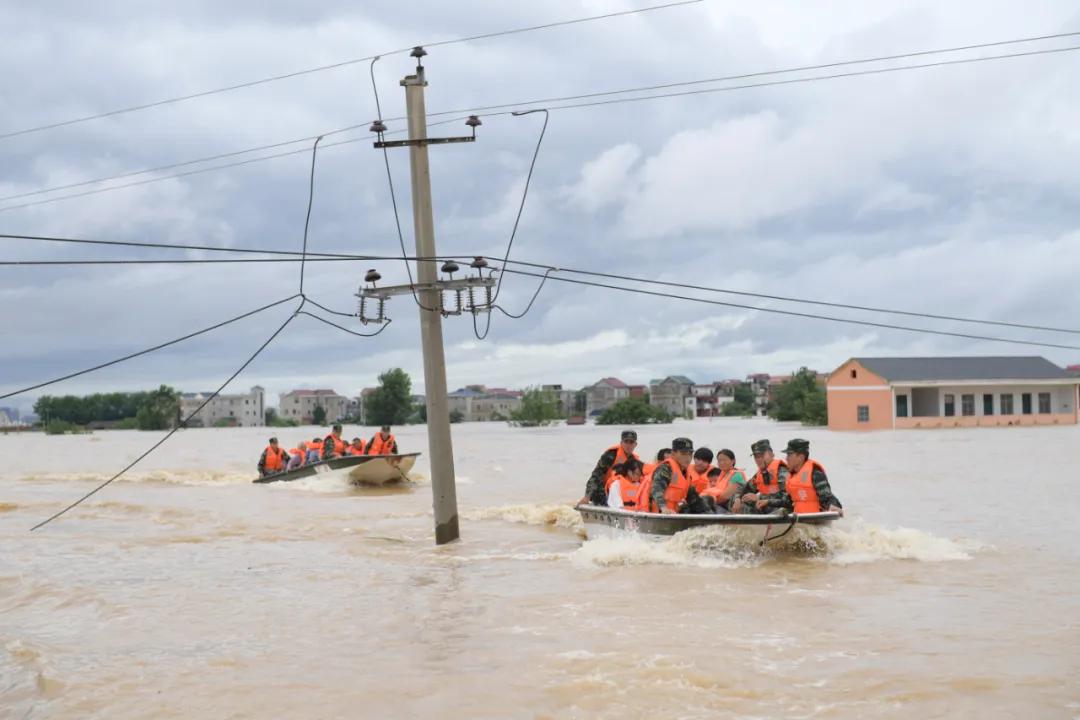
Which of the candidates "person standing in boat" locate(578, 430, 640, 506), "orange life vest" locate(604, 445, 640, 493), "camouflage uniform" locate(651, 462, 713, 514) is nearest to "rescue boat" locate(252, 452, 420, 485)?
"person standing in boat" locate(578, 430, 640, 506)

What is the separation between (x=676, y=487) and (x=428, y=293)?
4465 millimetres

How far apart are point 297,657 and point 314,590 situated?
3486 mm

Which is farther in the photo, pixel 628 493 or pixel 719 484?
pixel 719 484

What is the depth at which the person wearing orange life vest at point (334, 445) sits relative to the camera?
27531 mm

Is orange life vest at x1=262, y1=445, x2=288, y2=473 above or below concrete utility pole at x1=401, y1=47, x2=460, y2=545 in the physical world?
below

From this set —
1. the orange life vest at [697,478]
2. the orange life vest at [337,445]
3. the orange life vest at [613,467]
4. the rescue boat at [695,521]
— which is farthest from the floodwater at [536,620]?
the orange life vest at [337,445]

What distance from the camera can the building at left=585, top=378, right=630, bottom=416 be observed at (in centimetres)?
15238

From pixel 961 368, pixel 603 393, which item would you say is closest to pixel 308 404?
pixel 603 393

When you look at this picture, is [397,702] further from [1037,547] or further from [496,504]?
[496,504]

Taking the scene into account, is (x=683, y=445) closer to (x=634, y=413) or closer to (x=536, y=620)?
(x=536, y=620)

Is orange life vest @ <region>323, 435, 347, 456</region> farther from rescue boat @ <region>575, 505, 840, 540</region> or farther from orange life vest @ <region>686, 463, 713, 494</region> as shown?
rescue boat @ <region>575, 505, 840, 540</region>

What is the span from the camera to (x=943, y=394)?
2237 inches

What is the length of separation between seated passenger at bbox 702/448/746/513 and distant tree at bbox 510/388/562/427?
94.6m

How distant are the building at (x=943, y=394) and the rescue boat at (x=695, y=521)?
1769 inches
